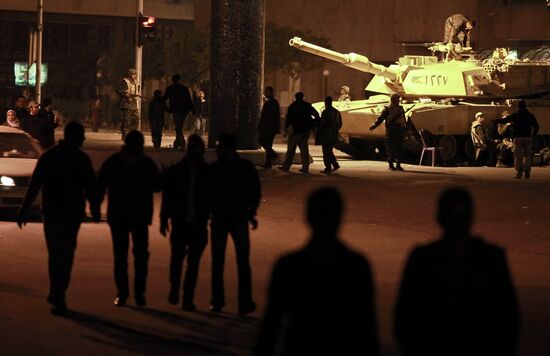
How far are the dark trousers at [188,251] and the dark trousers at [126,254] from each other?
0.24 meters

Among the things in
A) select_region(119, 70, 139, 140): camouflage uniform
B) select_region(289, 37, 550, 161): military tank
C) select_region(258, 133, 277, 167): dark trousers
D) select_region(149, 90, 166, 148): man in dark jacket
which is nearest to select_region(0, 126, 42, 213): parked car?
select_region(258, 133, 277, 167): dark trousers

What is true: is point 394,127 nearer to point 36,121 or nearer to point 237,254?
point 36,121

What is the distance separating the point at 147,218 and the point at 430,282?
573 cm

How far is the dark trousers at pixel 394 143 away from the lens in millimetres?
26938

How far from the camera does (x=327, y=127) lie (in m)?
25.2

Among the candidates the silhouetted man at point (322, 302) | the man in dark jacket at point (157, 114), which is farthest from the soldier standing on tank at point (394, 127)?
the silhouetted man at point (322, 302)

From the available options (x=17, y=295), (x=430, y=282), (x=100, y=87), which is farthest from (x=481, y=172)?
(x=100, y=87)

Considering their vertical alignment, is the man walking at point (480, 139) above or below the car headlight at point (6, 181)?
above

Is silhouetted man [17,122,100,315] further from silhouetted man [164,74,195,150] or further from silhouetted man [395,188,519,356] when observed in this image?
silhouetted man [164,74,195,150]

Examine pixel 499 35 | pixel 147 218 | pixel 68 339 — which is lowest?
pixel 68 339

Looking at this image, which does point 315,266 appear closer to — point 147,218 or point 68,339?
point 68,339

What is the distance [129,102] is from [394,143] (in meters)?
9.24

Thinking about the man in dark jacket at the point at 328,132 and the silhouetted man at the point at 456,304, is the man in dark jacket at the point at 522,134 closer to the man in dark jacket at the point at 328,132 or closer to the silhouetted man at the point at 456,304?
the man in dark jacket at the point at 328,132

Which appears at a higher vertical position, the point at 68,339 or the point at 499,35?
the point at 499,35
